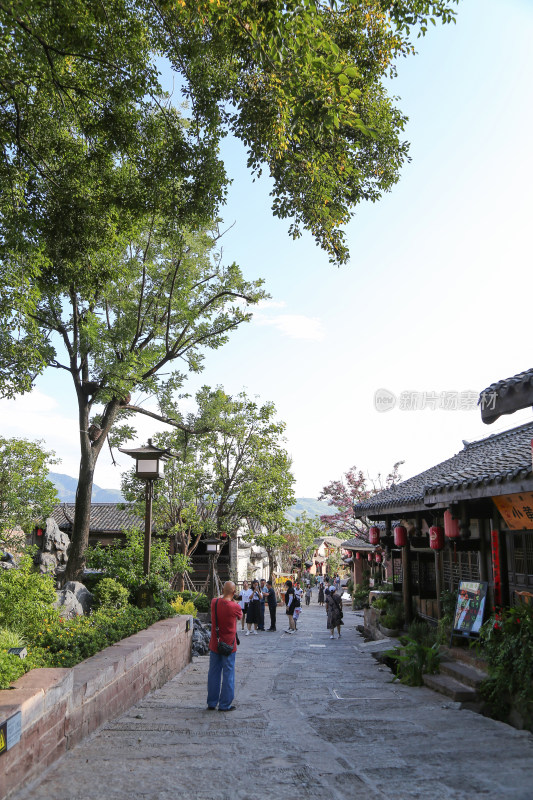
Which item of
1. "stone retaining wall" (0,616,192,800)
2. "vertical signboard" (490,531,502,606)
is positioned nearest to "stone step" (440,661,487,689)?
"vertical signboard" (490,531,502,606)

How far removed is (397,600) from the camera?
15.7 meters

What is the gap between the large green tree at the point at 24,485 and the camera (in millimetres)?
20812

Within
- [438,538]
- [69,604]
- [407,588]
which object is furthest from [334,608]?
Result: [69,604]

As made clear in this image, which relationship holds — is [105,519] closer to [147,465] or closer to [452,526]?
[147,465]

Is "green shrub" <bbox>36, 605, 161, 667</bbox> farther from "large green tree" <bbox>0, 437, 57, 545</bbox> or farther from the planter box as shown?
"large green tree" <bbox>0, 437, 57, 545</bbox>

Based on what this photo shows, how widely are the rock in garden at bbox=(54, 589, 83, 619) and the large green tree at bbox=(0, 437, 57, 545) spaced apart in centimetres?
1037

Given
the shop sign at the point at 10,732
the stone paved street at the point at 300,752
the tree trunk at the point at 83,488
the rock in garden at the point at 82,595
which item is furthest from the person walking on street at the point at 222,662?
the tree trunk at the point at 83,488

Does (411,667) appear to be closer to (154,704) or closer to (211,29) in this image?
(154,704)

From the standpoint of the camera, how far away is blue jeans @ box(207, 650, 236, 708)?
687 cm

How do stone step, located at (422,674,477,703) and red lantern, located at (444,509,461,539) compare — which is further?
red lantern, located at (444,509,461,539)

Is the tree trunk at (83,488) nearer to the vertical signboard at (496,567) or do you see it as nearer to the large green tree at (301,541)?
the vertical signboard at (496,567)

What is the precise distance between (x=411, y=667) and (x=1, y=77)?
9294 mm

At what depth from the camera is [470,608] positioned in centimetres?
920

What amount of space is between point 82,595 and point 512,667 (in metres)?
7.93
